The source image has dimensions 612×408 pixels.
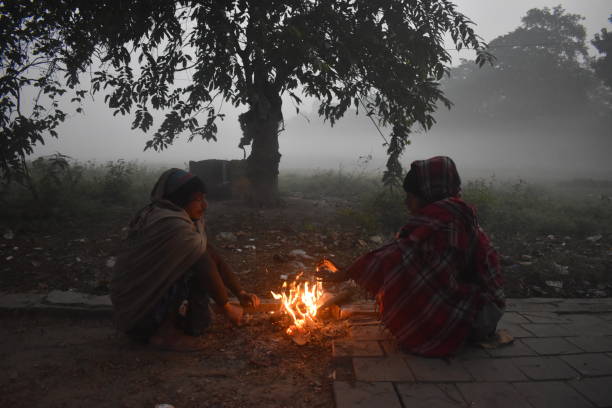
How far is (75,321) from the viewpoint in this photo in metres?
3.35

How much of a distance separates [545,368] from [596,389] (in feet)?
0.91

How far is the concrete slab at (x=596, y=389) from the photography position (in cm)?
212

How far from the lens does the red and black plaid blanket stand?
2.47 metres

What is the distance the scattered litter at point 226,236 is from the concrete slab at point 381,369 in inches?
129

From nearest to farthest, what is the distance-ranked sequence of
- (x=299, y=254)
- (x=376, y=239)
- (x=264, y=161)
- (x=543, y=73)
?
(x=299, y=254) → (x=376, y=239) → (x=264, y=161) → (x=543, y=73)

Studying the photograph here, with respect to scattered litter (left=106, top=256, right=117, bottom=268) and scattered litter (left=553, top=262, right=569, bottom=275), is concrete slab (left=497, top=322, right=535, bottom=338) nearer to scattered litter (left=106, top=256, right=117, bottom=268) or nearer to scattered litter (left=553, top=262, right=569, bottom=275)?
scattered litter (left=553, top=262, right=569, bottom=275)

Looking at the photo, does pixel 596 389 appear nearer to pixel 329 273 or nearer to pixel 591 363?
pixel 591 363

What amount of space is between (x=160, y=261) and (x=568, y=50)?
38132 mm

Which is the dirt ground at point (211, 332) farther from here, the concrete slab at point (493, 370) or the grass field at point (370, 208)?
the concrete slab at point (493, 370)

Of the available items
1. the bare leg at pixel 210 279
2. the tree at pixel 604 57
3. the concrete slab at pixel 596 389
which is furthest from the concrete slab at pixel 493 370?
the tree at pixel 604 57

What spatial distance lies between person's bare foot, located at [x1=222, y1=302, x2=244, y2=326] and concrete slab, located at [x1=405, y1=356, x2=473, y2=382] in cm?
128

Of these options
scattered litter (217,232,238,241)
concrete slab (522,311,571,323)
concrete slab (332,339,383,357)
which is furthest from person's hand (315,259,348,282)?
scattered litter (217,232,238,241)

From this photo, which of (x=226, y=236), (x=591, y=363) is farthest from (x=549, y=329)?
(x=226, y=236)

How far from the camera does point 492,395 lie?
2150 millimetres
